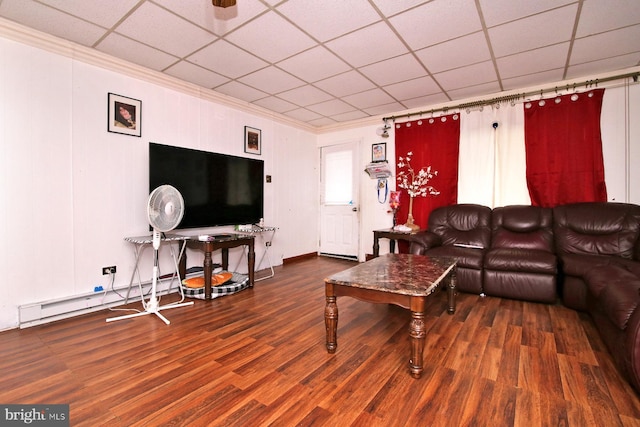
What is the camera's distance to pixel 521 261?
3016 mm

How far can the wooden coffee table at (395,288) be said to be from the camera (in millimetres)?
1749

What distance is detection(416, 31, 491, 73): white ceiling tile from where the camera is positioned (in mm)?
2639

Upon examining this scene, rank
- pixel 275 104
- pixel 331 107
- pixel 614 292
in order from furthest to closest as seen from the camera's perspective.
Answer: pixel 331 107
pixel 275 104
pixel 614 292

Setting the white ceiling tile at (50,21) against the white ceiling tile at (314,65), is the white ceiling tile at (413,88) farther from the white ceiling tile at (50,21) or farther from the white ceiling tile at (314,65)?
the white ceiling tile at (50,21)

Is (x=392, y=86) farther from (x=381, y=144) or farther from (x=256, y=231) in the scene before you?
(x=256, y=231)

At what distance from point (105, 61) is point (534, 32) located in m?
3.97

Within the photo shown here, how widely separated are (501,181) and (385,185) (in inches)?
65.5

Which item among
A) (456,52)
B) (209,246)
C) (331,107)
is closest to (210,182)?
(209,246)

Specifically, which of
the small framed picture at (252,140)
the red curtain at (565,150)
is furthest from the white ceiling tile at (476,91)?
the small framed picture at (252,140)

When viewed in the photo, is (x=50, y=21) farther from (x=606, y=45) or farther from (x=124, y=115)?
(x=606, y=45)

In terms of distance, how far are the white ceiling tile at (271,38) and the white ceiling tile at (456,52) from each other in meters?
1.17

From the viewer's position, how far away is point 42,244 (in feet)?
8.48

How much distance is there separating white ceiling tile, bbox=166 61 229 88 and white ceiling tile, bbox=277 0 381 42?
1.40 meters

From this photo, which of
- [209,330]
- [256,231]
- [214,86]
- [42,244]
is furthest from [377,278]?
[214,86]
